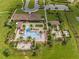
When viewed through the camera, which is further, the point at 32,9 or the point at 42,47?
the point at 32,9

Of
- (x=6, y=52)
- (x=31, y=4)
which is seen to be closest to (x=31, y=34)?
(x=6, y=52)

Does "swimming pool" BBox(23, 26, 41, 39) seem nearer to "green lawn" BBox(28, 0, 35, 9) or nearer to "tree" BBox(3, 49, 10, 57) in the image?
"tree" BBox(3, 49, 10, 57)

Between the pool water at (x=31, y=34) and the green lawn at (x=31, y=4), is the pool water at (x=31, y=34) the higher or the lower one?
the lower one

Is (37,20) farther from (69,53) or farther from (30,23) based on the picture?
(69,53)

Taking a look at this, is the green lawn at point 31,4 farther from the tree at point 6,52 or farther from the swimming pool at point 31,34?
the tree at point 6,52

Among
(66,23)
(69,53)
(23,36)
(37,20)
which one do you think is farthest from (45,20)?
(69,53)

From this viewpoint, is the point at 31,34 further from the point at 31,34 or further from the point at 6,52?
the point at 6,52

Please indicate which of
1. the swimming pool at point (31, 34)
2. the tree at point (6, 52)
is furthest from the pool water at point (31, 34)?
the tree at point (6, 52)

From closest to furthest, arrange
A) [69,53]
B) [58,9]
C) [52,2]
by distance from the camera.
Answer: [69,53] → [58,9] → [52,2]

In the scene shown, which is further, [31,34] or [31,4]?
[31,4]

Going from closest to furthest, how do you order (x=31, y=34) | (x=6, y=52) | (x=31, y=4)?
(x=6, y=52), (x=31, y=34), (x=31, y=4)

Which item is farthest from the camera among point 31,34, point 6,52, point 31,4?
point 31,4
